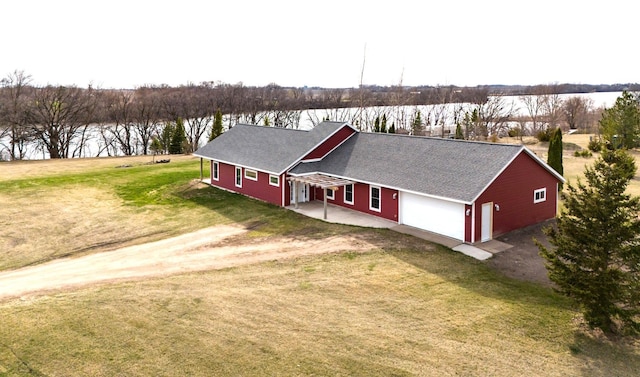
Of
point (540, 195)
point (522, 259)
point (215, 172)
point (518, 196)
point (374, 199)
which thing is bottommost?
point (522, 259)

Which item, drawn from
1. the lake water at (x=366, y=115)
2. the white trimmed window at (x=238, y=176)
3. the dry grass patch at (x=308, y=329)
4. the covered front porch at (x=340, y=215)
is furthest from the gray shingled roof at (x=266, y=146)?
the lake water at (x=366, y=115)

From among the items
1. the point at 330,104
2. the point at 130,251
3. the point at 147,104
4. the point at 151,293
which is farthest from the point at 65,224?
the point at 330,104

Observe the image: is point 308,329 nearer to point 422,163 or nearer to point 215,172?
point 422,163

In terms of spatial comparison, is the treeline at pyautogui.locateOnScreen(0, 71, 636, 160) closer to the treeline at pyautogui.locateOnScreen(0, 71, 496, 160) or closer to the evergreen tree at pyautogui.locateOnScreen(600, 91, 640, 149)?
the treeline at pyautogui.locateOnScreen(0, 71, 496, 160)

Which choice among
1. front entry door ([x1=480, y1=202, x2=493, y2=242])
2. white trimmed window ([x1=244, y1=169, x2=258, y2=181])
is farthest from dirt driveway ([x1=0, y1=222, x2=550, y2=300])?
white trimmed window ([x1=244, y1=169, x2=258, y2=181])

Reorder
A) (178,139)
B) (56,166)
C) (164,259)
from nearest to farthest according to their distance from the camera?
1. (164,259)
2. (56,166)
3. (178,139)

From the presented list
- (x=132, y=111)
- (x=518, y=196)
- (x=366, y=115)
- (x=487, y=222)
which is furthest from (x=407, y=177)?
(x=132, y=111)

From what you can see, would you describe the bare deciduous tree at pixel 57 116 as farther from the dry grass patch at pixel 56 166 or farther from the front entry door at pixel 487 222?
the front entry door at pixel 487 222
